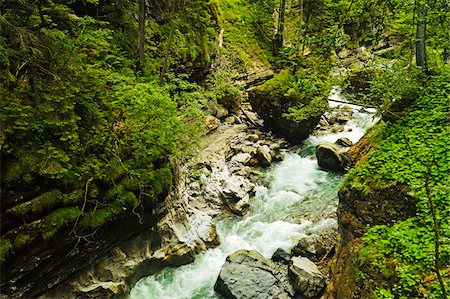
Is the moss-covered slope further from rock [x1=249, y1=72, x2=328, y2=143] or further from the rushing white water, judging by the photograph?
rock [x1=249, y1=72, x2=328, y2=143]

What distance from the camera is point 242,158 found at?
15.5 meters

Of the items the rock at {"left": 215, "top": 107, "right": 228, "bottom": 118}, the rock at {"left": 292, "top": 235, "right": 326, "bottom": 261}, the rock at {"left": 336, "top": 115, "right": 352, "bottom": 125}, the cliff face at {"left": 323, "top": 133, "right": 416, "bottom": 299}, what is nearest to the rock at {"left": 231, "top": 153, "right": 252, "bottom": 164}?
the rock at {"left": 215, "top": 107, "right": 228, "bottom": 118}

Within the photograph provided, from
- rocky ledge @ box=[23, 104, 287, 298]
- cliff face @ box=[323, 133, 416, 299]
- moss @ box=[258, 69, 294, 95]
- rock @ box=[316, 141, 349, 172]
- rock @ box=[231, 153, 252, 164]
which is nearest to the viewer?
cliff face @ box=[323, 133, 416, 299]

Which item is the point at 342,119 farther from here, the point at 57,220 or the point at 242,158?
the point at 57,220

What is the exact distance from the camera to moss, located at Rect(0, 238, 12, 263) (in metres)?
5.70

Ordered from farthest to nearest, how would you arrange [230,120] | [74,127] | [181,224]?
1. [230,120]
2. [181,224]
3. [74,127]

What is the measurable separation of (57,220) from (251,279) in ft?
17.1

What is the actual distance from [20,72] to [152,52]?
6.73m

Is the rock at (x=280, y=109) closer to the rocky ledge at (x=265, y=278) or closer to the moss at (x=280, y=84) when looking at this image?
the moss at (x=280, y=84)

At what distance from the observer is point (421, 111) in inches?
299

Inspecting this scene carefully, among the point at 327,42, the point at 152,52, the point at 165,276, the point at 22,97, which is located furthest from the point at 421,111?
the point at 152,52

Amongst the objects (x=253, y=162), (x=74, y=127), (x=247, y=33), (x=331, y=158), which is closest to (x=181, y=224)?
(x=74, y=127)

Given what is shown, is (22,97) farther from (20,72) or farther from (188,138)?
(188,138)

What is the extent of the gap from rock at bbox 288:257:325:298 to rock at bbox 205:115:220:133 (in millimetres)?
8718
